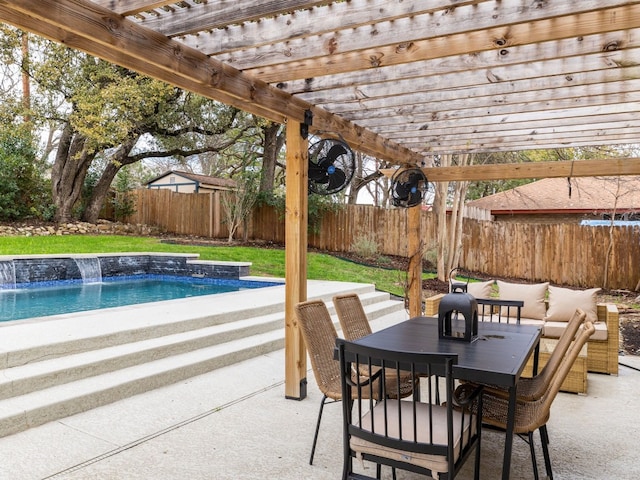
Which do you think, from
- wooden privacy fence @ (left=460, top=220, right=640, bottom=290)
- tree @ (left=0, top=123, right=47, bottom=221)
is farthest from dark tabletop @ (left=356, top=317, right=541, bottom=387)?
tree @ (left=0, top=123, right=47, bottom=221)

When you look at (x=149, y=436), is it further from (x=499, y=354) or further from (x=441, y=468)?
(x=499, y=354)

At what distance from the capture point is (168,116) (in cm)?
1306

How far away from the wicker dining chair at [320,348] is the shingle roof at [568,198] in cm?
1141

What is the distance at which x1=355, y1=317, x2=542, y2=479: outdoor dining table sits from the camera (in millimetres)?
2307

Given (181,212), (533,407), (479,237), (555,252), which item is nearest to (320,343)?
(533,407)

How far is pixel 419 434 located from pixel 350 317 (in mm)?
1545

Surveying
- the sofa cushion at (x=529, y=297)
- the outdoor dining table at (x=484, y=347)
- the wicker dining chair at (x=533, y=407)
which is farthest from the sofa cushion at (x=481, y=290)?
the wicker dining chair at (x=533, y=407)

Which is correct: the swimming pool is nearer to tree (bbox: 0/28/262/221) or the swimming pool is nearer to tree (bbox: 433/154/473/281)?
tree (bbox: 0/28/262/221)

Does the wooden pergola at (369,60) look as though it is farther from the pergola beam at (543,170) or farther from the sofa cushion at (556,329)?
the sofa cushion at (556,329)

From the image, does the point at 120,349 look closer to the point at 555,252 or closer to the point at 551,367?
the point at 551,367

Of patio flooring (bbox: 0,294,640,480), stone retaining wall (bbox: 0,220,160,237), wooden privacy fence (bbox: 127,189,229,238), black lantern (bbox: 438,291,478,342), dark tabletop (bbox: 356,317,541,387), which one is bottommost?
patio flooring (bbox: 0,294,640,480)

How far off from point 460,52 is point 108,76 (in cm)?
1041

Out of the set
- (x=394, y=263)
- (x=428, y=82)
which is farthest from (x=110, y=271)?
(x=428, y=82)

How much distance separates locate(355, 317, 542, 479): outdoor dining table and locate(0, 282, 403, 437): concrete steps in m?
2.06
